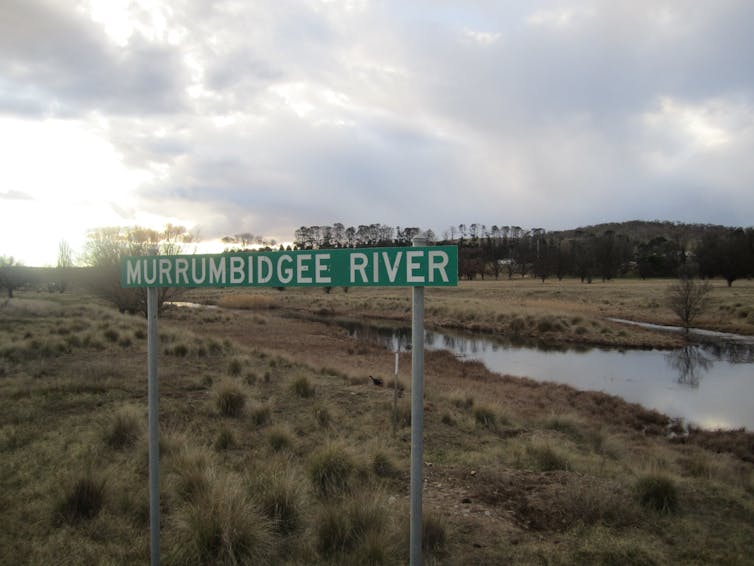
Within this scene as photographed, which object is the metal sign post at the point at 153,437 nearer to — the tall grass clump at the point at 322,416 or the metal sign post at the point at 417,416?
the metal sign post at the point at 417,416

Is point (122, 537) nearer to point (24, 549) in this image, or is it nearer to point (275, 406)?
point (24, 549)

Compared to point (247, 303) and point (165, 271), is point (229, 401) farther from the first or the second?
point (247, 303)

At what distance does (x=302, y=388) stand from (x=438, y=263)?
8694mm

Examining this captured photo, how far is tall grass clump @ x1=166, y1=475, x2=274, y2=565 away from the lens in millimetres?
3986

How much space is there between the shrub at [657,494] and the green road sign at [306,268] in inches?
185

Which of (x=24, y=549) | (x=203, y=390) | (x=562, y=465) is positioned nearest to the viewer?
(x=24, y=549)

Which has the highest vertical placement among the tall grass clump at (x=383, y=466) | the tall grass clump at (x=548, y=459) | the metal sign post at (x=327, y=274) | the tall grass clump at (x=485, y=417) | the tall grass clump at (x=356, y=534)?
the metal sign post at (x=327, y=274)

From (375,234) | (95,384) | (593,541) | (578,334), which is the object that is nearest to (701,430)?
(593,541)

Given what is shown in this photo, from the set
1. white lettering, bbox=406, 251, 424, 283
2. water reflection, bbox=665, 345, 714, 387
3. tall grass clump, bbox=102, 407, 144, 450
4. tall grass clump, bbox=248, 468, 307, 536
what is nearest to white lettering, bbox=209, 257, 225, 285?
white lettering, bbox=406, 251, 424, 283

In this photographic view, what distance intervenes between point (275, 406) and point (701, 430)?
1042 centimetres

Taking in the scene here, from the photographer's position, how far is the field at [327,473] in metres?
4.30

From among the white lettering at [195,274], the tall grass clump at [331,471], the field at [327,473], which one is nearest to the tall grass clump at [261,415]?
the field at [327,473]

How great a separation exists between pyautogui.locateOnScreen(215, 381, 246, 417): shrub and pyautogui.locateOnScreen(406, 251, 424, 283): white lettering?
697 cm

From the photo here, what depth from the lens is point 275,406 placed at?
9.64m
